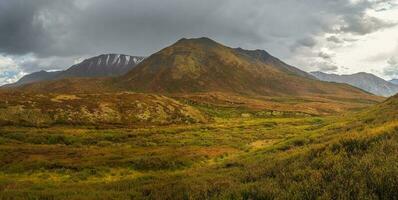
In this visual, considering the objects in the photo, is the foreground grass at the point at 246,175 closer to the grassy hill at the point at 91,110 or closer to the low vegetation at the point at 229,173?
the low vegetation at the point at 229,173

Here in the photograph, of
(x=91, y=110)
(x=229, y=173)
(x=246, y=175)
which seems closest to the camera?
(x=246, y=175)

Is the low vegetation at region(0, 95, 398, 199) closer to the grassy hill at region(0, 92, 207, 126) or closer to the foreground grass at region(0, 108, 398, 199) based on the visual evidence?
the foreground grass at region(0, 108, 398, 199)

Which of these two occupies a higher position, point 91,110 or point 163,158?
point 91,110

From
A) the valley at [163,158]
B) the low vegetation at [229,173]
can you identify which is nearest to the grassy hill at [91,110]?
the valley at [163,158]

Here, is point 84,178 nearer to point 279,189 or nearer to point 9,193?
point 9,193

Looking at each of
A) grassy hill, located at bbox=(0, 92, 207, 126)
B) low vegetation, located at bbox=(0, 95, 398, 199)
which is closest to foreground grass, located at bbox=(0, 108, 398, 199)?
low vegetation, located at bbox=(0, 95, 398, 199)

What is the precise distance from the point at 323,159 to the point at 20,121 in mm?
64259

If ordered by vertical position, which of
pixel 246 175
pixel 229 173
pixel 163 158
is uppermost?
pixel 246 175

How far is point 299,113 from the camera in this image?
132125 millimetres

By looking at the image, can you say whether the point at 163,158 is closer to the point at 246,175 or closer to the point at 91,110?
the point at 246,175

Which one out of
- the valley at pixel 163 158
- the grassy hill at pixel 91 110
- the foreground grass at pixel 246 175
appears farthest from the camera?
the grassy hill at pixel 91 110

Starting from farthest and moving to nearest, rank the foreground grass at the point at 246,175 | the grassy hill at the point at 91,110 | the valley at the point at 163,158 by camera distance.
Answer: the grassy hill at the point at 91,110 → the valley at the point at 163,158 → the foreground grass at the point at 246,175

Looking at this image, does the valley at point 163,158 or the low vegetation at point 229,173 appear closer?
the low vegetation at point 229,173

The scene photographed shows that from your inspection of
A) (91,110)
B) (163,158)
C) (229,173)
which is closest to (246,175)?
(229,173)
